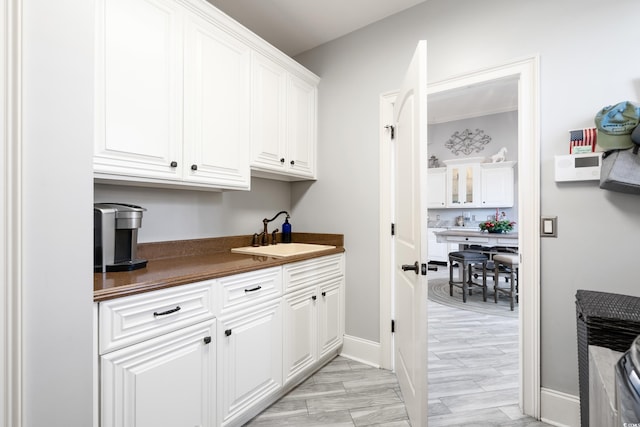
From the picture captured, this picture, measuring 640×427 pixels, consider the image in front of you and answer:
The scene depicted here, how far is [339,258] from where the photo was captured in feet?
8.00

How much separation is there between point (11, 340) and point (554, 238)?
7.46 ft

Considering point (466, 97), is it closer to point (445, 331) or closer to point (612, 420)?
point (445, 331)

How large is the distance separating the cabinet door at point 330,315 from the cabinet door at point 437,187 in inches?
186

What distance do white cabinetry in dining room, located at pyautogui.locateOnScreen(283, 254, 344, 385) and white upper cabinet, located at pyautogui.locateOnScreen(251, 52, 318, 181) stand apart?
0.78m

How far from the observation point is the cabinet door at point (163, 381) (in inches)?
42.1

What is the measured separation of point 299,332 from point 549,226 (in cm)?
164

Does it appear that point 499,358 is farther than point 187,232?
Yes

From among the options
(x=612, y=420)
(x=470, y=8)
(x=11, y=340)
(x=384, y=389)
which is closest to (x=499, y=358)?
(x=384, y=389)

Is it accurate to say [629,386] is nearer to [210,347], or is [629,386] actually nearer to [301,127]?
[210,347]

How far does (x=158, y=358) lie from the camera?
121 cm

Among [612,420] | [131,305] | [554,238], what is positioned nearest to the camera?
[612,420]

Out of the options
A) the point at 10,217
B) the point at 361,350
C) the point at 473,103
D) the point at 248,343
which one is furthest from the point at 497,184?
the point at 10,217

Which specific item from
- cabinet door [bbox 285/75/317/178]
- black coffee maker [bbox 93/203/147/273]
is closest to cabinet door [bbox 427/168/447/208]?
cabinet door [bbox 285/75/317/178]

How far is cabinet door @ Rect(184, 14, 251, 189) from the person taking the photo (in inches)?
64.9
